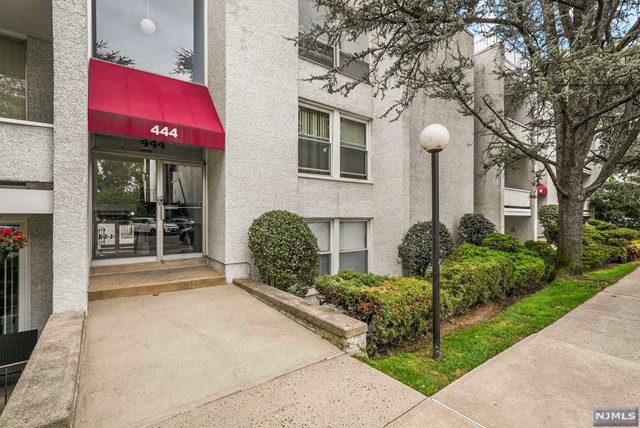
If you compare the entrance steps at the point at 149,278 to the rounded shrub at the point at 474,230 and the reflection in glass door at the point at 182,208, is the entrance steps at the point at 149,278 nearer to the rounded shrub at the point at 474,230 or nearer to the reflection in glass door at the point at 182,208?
the reflection in glass door at the point at 182,208

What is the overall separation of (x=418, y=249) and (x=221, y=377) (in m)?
7.06

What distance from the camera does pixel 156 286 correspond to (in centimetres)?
575

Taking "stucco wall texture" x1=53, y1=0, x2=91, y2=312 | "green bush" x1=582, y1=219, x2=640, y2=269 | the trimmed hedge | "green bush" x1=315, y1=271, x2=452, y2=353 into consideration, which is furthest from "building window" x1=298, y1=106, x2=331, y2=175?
"green bush" x1=582, y1=219, x2=640, y2=269

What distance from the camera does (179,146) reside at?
7.27 metres

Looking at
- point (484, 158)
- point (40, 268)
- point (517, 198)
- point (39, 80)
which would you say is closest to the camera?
point (40, 268)

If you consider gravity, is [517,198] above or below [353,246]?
above

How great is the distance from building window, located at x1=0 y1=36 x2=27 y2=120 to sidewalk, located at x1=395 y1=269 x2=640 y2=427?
7.86m

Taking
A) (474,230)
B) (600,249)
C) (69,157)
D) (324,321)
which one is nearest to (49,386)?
(324,321)

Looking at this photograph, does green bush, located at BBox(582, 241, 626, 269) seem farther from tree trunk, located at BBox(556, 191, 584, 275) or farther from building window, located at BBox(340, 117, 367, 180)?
building window, located at BBox(340, 117, 367, 180)

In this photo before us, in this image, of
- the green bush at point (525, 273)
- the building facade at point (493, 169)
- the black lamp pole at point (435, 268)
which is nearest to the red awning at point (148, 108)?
the black lamp pole at point (435, 268)

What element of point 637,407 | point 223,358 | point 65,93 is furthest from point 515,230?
point 65,93

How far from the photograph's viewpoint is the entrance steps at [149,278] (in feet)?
18.0

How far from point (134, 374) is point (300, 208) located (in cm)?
533

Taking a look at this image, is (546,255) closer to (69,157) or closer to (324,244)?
(324,244)
